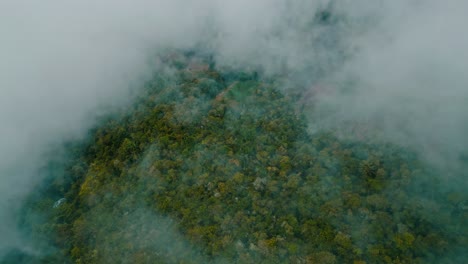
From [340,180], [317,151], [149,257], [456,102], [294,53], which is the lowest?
[149,257]

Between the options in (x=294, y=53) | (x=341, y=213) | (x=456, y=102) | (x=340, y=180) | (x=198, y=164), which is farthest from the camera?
(x=294, y=53)

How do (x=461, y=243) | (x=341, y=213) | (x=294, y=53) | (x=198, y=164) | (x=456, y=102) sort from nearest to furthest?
(x=461, y=243) → (x=341, y=213) → (x=198, y=164) → (x=456, y=102) → (x=294, y=53)

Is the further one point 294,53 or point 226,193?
point 294,53

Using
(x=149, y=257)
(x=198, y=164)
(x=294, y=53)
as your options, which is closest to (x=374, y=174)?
(x=198, y=164)

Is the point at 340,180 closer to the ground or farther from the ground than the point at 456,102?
closer to the ground

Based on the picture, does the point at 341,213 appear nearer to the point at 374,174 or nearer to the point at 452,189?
the point at 374,174

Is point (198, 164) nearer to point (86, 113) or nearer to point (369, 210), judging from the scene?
point (369, 210)

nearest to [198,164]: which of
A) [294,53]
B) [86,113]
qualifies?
[86,113]
